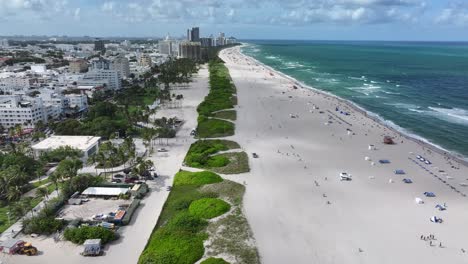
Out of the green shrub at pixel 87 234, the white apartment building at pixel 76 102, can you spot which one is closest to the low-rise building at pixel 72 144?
the green shrub at pixel 87 234

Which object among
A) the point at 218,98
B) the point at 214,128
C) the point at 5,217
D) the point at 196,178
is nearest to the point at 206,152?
the point at 196,178

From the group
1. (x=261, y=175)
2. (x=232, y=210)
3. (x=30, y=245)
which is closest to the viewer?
(x=30, y=245)

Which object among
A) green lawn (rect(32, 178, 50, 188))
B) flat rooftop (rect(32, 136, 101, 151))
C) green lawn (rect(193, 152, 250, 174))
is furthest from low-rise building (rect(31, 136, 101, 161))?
green lawn (rect(193, 152, 250, 174))

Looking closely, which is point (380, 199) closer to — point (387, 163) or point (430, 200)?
point (430, 200)

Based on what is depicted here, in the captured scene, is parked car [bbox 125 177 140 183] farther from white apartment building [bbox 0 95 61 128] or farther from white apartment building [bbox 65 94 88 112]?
white apartment building [bbox 65 94 88 112]

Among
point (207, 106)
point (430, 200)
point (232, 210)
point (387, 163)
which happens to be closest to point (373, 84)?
point (207, 106)

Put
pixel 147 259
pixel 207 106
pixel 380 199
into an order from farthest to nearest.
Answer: pixel 207 106, pixel 380 199, pixel 147 259

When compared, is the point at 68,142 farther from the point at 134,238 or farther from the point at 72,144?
the point at 134,238

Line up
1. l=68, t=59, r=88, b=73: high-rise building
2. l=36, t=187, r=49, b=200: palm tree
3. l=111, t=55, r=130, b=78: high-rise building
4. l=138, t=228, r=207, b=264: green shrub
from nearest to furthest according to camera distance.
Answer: l=138, t=228, r=207, b=264: green shrub < l=36, t=187, r=49, b=200: palm tree < l=111, t=55, r=130, b=78: high-rise building < l=68, t=59, r=88, b=73: high-rise building
